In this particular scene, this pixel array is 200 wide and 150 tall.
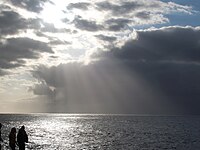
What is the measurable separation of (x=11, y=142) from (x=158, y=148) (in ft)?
109

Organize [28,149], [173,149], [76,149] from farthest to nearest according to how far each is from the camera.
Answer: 1. [173,149]
2. [76,149]
3. [28,149]

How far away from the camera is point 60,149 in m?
49.0

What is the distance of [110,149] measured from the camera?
50.8 meters

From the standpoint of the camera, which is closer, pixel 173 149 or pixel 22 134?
pixel 22 134

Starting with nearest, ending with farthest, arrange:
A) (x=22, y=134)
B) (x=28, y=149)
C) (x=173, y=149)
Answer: (x=22, y=134)
(x=28, y=149)
(x=173, y=149)

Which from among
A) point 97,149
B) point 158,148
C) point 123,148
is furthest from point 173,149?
point 97,149

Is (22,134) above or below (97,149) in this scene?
above

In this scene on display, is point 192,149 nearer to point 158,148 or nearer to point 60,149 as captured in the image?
point 158,148

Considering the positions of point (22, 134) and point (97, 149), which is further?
point (97, 149)

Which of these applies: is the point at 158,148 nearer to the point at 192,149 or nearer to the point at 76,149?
the point at 192,149

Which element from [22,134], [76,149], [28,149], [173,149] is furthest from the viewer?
[173,149]

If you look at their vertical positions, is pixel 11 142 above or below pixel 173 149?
above

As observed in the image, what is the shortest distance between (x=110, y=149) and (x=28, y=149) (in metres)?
11.7

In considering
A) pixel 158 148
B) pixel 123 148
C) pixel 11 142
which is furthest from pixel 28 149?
pixel 11 142
